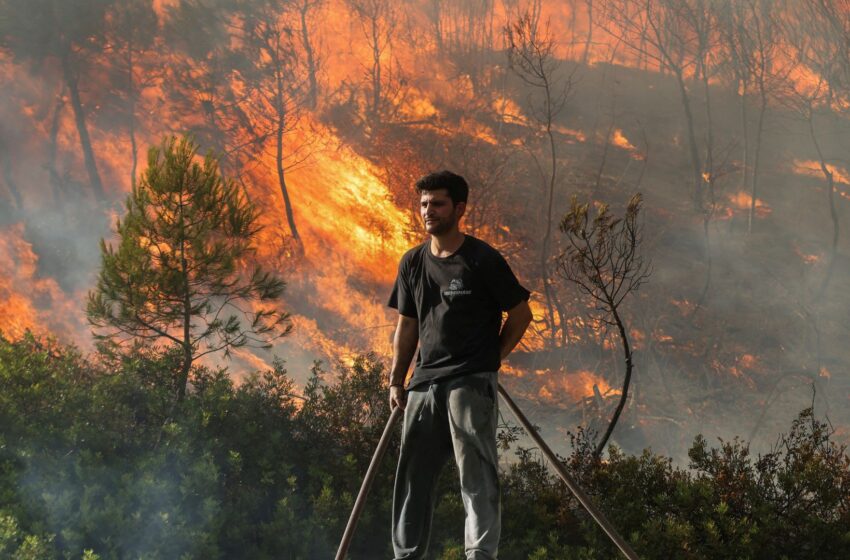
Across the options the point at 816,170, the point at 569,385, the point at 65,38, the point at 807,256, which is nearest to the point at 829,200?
the point at 816,170

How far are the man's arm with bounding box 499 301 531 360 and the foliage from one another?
2018mm

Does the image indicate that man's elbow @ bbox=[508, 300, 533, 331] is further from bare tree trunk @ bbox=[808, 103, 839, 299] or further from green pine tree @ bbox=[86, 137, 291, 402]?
bare tree trunk @ bbox=[808, 103, 839, 299]

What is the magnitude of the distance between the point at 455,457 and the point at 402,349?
0.58m

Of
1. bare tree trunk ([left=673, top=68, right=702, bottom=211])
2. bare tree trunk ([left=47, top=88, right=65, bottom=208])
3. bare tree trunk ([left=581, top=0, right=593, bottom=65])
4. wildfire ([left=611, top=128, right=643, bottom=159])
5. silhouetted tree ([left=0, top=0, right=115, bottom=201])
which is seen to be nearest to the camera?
silhouetted tree ([left=0, top=0, right=115, bottom=201])

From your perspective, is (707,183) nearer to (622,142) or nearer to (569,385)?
(622,142)

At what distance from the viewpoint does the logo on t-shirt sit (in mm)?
3873

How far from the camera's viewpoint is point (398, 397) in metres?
4.16

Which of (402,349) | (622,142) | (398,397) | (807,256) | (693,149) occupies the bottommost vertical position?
(398,397)

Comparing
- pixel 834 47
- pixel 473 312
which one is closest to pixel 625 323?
pixel 834 47

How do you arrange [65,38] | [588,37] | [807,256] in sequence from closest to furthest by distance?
[807,256]
[65,38]
[588,37]

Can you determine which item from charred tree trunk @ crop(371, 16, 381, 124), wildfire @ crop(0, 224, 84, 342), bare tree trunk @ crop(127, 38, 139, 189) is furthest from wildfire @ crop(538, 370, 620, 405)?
bare tree trunk @ crop(127, 38, 139, 189)

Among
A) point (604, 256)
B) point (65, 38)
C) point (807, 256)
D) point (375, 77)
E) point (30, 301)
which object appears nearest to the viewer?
point (604, 256)

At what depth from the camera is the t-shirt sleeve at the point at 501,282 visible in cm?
387

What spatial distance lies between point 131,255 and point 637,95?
48.8ft
